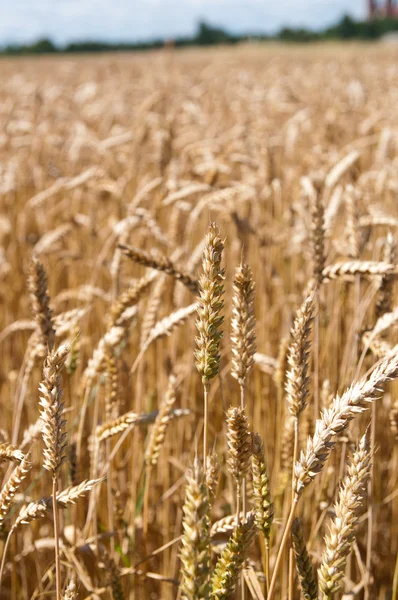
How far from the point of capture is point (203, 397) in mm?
2033

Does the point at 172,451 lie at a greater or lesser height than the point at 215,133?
lesser

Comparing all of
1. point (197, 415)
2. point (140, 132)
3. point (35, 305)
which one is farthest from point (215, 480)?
point (140, 132)

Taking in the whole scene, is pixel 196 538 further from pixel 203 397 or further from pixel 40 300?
pixel 203 397

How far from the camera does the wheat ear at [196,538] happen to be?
60 cm

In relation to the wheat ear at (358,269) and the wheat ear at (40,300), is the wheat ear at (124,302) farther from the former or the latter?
the wheat ear at (358,269)

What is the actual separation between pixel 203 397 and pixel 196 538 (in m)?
1.43

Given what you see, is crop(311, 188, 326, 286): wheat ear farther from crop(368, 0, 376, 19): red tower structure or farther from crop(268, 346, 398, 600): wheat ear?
crop(368, 0, 376, 19): red tower structure

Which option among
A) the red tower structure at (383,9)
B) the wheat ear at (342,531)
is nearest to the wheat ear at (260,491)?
the wheat ear at (342,531)

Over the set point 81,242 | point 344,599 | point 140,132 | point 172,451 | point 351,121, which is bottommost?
point 344,599

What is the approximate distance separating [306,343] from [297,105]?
5.04 m

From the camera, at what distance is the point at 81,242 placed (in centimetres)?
336

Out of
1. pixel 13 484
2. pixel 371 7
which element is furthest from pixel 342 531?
pixel 371 7

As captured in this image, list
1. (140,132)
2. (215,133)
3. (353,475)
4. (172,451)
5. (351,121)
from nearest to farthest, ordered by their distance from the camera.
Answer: (353,475) → (172,451) → (140,132) → (215,133) → (351,121)

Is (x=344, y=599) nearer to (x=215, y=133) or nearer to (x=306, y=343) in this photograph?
(x=306, y=343)
